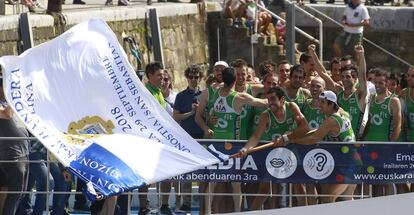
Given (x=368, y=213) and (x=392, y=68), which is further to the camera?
(x=392, y=68)

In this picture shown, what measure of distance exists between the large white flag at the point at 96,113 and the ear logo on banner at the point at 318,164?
93 centimetres

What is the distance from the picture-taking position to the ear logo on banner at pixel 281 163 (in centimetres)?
1345

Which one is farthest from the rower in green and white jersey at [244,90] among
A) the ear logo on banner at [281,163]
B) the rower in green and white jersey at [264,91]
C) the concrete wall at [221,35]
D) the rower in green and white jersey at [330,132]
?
the concrete wall at [221,35]

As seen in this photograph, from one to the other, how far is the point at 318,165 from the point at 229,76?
1210mm

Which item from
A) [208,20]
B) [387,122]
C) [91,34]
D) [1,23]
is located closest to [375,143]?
[387,122]

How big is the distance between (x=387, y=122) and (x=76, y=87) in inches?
122

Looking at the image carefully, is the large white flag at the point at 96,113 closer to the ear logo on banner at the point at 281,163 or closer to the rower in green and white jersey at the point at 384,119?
the ear logo on banner at the point at 281,163

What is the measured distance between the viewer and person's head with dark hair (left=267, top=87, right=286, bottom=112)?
13570mm

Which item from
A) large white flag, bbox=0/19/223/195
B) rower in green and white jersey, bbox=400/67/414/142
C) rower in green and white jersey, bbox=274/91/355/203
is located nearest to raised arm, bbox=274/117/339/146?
rower in green and white jersey, bbox=274/91/355/203

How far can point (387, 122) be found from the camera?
14203 mm

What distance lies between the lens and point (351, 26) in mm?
26406

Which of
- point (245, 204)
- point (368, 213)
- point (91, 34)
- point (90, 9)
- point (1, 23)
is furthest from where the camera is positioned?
point (90, 9)

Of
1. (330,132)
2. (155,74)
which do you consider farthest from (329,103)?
(155,74)

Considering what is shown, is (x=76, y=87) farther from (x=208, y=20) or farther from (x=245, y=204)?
(x=208, y=20)
